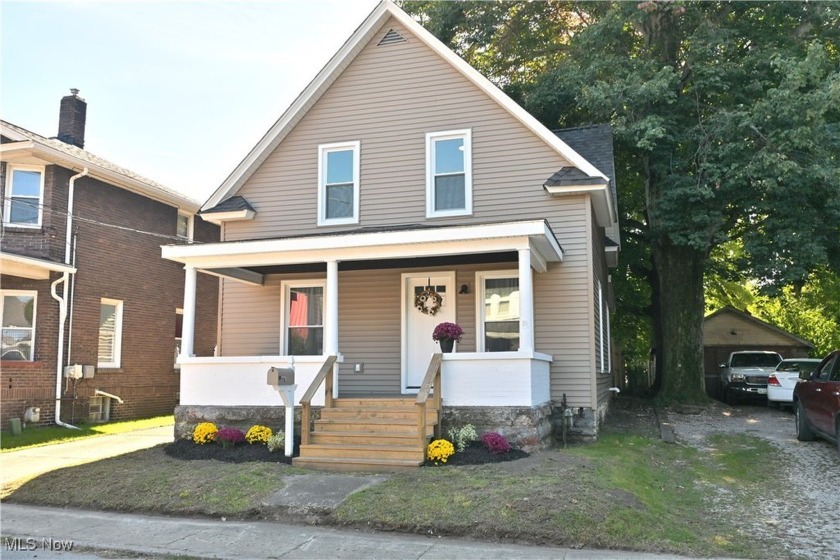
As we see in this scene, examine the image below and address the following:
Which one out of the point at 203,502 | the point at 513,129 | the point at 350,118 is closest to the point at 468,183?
the point at 513,129

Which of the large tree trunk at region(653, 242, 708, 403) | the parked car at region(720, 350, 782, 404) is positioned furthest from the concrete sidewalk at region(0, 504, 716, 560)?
the parked car at region(720, 350, 782, 404)

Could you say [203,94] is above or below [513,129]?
above

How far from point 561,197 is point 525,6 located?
430 inches

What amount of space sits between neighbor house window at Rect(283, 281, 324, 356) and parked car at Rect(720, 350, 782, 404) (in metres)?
12.8

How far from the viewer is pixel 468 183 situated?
12547 millimetres

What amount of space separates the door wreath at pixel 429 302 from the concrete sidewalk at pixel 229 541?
6.03 meters

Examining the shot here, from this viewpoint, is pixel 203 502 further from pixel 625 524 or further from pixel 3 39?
pixel 3 39

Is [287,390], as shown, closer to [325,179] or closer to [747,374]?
[325,179]

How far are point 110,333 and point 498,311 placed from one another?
10.2 meters

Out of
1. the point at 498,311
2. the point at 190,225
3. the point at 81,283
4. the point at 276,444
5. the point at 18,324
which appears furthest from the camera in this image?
the point at 190,225

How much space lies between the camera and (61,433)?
13.7 m

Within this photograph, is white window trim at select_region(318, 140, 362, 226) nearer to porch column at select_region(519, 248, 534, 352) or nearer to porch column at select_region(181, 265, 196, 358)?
porch column at select_region(181, 265, 196, 358)
